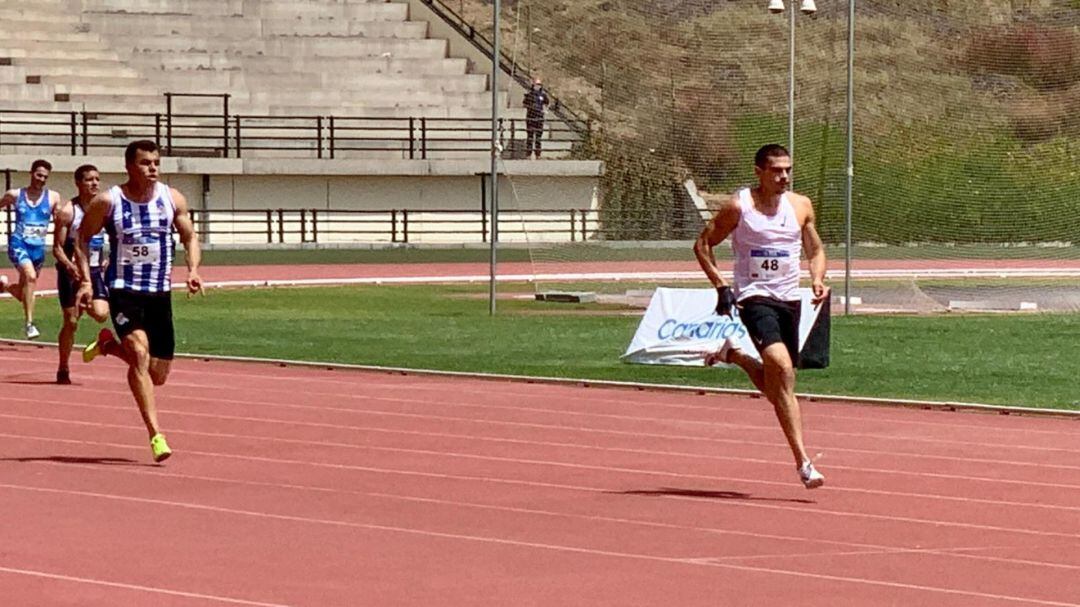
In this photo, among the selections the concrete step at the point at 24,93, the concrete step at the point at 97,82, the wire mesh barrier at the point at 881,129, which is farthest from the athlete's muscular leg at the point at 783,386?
the concrete step at the point at 97,82

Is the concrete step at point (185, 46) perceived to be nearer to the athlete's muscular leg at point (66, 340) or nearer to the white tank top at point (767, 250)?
the athlete's muscular leg at point (66, 340)

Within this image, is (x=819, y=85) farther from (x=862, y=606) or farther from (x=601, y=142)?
(x=862, y=606)

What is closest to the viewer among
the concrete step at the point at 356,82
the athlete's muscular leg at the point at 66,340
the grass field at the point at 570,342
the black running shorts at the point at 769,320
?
the black running shorts at the point at 769,320

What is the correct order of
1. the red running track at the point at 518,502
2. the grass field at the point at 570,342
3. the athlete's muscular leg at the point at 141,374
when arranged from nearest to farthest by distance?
the red running track at the point at 518,502
the athlete's muscular leg at the point at 141,374
the grass field at the point at 570,342

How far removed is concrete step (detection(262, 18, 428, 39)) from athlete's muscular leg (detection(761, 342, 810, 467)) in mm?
44116

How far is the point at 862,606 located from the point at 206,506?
158 inches

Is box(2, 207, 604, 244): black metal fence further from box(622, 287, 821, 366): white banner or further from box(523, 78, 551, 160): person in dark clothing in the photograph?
box(622, 287, 821, 366): white banner

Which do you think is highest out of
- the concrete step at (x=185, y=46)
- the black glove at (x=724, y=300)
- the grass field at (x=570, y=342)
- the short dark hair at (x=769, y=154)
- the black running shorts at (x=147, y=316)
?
the concrete step at (x=185, y=46)

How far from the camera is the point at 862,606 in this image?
8.54 m

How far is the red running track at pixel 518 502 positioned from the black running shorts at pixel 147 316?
26.8 inches

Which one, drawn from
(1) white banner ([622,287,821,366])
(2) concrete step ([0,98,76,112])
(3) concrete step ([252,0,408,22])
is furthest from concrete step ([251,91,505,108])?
(1) white banner ([622,287,821,366])

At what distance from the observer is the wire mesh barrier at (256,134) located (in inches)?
1866

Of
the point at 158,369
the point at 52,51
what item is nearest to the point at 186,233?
the point at 158,369

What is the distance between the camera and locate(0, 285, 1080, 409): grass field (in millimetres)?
19281
